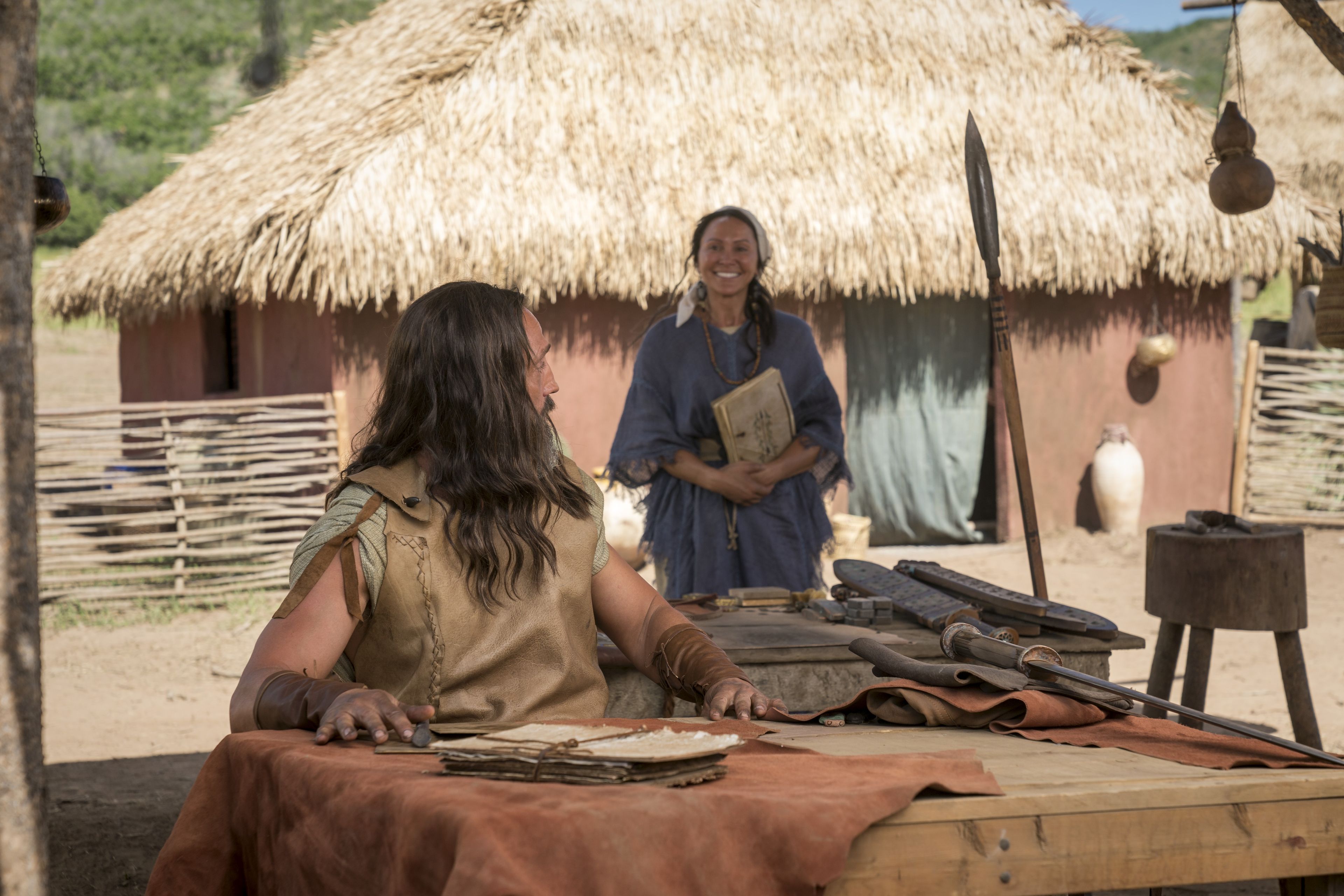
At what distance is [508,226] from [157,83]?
71.8 feet

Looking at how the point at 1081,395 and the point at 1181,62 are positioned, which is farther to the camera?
the point at 1181,62

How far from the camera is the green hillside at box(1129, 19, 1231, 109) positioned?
1228 inches

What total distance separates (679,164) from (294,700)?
650 centimetres

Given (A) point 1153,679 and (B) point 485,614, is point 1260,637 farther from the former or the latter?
(B) point 485,614

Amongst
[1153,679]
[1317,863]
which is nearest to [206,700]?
[1153,679]

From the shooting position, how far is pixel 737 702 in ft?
6.24

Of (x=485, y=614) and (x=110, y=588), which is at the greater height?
(x=485, y=614)

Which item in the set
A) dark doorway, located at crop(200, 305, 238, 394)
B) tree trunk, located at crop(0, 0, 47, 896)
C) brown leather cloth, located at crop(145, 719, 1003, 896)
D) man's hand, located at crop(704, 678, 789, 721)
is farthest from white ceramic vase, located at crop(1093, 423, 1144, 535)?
tree trunk, located at crop(0, 0, 47, 896)

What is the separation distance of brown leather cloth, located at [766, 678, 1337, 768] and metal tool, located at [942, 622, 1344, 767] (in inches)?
1.0

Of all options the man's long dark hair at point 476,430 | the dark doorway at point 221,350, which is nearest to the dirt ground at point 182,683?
the man's long dark hair at point 476,430

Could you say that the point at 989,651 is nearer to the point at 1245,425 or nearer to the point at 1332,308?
the point at 1332,308

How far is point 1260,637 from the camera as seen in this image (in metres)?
6.30

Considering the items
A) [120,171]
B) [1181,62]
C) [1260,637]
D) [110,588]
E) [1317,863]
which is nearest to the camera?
[1317,863]

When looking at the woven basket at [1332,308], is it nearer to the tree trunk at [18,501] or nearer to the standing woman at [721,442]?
the standing woman at [721,442]
